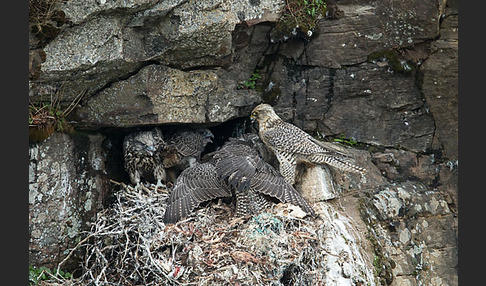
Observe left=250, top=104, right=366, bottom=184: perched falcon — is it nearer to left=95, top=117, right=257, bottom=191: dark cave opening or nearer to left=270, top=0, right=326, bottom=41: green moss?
left=95, top=117, right=257, bottom=191: dark cave opening

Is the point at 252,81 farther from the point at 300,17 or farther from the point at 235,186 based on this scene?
the point at 235,186

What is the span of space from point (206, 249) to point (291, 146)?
1.68m

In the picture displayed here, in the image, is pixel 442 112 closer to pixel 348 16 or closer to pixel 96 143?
pixel 348 16

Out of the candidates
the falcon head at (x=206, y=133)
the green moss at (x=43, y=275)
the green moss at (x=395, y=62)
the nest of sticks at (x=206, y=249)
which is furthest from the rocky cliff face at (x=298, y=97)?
the nest of sticks at (x=206, y=249)

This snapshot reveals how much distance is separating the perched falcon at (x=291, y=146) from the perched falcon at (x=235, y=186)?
8.7 inches

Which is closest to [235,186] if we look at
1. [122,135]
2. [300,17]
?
[122,135]

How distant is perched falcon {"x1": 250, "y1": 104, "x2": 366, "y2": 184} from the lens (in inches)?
302

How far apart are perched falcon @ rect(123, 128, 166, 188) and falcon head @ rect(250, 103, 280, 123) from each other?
1.24 meters

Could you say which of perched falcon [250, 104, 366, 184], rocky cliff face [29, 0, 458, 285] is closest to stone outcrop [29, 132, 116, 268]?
rocky cliff face [29, 0, 458, 285]

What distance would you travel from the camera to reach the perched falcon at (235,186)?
7.39m

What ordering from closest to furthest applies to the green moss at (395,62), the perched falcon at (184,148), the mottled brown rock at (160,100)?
1. the mottled brown rock at (160,100)
2. the green moss at (395,62)
3. the perched falcon at (184,148)

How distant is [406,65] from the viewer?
7.80m

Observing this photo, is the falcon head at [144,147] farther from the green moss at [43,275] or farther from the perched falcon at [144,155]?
the green moss at [43,275]

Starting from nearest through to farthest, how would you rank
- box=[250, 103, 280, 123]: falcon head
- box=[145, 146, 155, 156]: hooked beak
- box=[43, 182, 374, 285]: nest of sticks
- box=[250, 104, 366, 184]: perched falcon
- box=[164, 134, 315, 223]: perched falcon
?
box=[43, 182, 374, 285]: nest of sticks < box=[164, 134, 315, 223]: perched falcon < box=[250, 104, 366, 184]: perched falcon < box=[145, 146, 155, 156]: hooked beak < box=[250, 103, 280, 123]: falcon head
